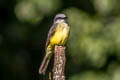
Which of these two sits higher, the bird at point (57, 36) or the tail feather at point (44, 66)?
the bird at point (57, 36)

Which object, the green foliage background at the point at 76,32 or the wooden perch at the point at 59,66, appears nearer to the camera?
the wooden perch at the point at 59,66

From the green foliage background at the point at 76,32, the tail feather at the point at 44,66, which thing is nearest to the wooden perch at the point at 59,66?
the tail feather at the point at 44,66

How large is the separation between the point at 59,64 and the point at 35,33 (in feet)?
19.2

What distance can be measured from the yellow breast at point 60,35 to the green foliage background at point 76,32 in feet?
7.29

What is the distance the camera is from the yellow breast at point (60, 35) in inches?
233

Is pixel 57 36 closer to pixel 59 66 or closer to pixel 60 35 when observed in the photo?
pixel 60 35

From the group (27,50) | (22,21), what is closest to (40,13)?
(22,21)

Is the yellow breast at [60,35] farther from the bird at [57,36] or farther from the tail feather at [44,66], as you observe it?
the tail feather at [44,66]

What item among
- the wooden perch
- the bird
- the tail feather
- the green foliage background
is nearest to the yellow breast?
the bird

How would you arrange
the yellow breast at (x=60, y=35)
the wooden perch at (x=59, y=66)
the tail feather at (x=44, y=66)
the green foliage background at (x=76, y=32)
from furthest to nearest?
the green foliage background at (x=76, y=32), the yellow breast at (x=60, y=35), the tail feather at (x=44, y=66), the wooden perch at (x=59, y=66)

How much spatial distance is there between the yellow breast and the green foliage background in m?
2.22

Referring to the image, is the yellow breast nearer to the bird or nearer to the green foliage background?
the bird

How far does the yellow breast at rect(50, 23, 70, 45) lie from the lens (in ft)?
19.5

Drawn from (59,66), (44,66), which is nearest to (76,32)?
(44,66)
